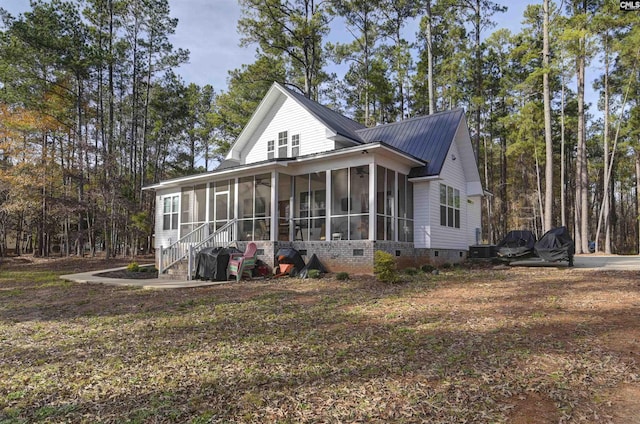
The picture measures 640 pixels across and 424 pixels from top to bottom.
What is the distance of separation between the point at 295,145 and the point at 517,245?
30.9 feet

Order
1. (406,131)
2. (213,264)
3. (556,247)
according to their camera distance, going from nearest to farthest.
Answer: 1. (213,264)
2. (556,247)
3. (406,131)

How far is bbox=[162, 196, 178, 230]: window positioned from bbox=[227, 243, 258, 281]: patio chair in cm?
645

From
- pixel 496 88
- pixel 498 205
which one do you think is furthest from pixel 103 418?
pixel 498 205

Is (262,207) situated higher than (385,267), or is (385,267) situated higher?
(262,207)

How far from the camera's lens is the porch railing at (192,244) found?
12781mm

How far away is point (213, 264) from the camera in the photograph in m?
11.5

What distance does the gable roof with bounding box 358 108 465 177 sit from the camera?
13.7 m

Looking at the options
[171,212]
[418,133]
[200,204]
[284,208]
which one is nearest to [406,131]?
[418,133]

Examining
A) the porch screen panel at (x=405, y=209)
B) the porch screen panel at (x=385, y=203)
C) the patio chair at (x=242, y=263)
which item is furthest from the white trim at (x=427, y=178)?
the patio chair at (x=242, y=263)

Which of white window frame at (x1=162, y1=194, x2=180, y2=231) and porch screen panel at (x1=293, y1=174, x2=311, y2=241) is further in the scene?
white window frame at (x1=162, y1=194, x2=180, y2=231)

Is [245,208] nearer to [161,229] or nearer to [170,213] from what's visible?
[170,213]

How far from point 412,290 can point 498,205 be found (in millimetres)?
28121

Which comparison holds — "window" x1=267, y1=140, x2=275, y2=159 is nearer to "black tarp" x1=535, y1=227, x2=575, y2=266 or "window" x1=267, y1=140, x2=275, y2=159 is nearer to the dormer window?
the dormer window

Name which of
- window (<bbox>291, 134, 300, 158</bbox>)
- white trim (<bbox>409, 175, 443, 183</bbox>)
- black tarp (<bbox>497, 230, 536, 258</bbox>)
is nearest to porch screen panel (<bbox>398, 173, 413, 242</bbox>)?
white trim (<bbox>409, 175, 443, 183</bbox>)
